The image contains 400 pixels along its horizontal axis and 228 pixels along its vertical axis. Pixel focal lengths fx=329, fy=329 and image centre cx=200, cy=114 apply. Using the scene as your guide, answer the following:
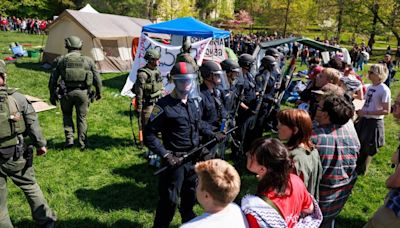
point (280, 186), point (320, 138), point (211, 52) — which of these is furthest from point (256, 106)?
point (211, 52)

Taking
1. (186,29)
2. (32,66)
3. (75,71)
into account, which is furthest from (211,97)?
(32,66)

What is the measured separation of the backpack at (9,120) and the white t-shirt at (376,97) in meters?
5.04

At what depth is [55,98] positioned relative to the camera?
21.0ft

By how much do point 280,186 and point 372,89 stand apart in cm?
386

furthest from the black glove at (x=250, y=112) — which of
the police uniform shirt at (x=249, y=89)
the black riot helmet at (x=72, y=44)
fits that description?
the black riot helmet at (x=72, y=44)

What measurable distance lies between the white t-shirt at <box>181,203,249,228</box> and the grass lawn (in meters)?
2.70

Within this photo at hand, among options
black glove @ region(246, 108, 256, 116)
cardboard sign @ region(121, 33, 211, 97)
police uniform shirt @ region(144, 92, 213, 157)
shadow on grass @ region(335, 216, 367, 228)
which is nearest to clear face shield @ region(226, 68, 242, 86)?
black glove @ region(246, 108, 256, 116)

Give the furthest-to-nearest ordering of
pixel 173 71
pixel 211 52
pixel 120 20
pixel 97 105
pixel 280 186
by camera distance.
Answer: pixel 120 20, pixel 211 52, pixel 97 105, pixel 173 71, pixel 280 186

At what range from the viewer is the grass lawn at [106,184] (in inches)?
182

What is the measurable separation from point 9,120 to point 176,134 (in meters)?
1.82

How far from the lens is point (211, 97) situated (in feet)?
15.3

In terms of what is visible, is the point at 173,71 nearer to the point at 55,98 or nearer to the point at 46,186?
the point at 46,186

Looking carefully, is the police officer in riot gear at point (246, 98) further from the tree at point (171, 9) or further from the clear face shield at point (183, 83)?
the tree at point (171, 9)

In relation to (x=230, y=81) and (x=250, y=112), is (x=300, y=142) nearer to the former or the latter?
(x=230, y=81)
